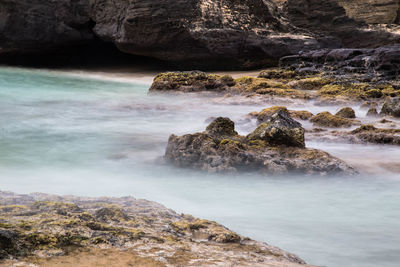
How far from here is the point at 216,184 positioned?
3.94m

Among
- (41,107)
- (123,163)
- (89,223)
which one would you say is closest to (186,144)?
(123,163)

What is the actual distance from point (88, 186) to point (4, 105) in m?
6.86

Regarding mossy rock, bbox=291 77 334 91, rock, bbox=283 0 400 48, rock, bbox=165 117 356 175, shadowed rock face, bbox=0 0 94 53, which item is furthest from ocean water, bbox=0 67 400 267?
rock, bbox=283 0 400 48

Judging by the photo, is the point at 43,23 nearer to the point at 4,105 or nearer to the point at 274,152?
the point at 4,105

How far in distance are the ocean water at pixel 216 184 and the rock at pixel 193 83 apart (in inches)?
141

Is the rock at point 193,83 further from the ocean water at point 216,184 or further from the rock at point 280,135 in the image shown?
the rock at point 280,135

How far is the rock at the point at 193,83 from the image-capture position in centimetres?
1184

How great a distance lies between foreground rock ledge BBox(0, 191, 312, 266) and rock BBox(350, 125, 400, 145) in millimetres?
3874

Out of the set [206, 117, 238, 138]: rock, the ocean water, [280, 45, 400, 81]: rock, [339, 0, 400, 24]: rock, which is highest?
[339, 0, 400, 24]: rock

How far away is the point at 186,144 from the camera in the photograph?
452 cm

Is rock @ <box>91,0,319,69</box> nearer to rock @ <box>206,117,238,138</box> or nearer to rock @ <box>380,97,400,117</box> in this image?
rock @ <box>380,97,400,117</box>

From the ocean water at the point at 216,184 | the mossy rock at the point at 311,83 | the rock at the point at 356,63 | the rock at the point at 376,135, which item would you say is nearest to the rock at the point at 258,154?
the ocean water at the point at 216,184

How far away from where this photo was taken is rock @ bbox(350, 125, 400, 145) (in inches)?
224

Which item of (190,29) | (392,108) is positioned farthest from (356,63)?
(190,29)
